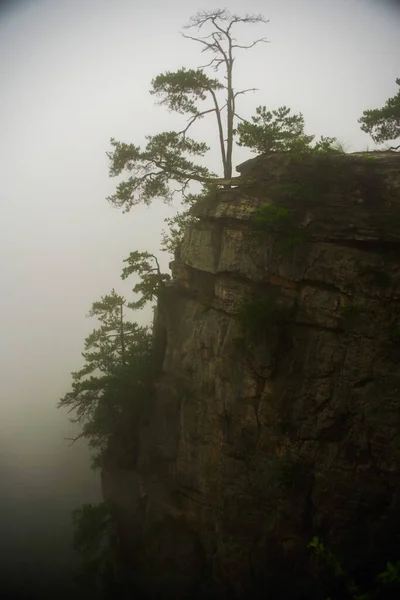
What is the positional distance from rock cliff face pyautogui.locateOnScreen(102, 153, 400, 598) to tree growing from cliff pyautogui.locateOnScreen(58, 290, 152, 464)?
2.05 meters

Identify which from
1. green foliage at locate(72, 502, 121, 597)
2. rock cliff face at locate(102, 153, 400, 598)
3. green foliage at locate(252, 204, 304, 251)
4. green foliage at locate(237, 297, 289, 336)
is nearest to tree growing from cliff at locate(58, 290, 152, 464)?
rock cliff face at locate(102, 153, 400, 598)

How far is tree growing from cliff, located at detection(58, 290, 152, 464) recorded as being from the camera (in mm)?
14973

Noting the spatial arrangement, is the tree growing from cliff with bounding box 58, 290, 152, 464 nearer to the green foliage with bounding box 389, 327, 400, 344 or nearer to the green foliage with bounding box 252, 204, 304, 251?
the green foliage with bounding box 252, 204, 304, 251

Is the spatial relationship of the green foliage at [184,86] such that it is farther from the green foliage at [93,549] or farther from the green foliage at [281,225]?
the green foliage at [93,549]

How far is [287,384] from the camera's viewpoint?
11.2 meters

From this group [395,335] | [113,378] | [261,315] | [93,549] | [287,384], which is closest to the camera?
[395,335]

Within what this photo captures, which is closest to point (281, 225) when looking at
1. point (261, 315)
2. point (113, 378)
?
point (261, 315)

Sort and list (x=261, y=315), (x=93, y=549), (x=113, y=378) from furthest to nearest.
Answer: (x=93, y=549), (x=113, y=378), (x=261, y=315)

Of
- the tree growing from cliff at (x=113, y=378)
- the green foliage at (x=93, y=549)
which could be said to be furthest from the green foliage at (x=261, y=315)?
the green foliage at (x=93, y=549)

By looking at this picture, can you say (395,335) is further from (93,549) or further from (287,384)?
(93,549)

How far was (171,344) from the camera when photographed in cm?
1440

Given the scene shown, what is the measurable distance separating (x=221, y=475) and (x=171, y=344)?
4.69 metres

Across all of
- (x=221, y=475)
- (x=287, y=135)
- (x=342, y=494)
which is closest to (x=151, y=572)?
(x=221, y=475)

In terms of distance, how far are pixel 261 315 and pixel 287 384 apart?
6.85 feet
